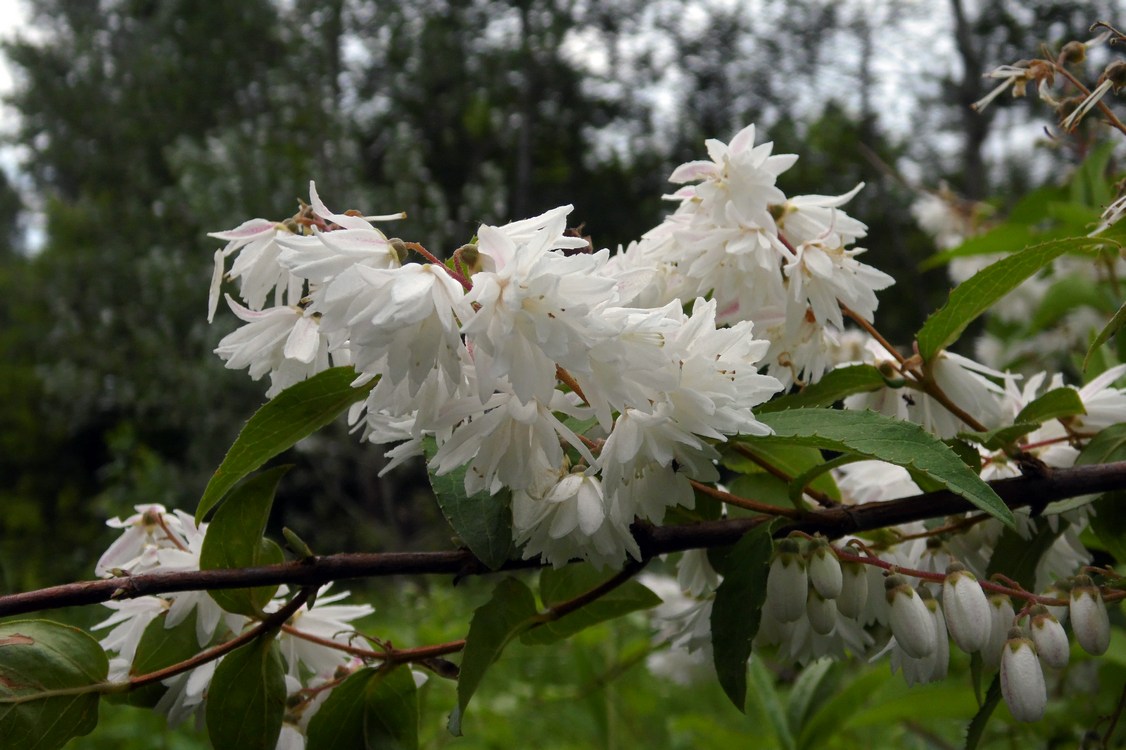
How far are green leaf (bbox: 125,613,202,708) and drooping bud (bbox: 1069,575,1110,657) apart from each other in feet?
2.73

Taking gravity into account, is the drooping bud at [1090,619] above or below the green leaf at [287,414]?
below

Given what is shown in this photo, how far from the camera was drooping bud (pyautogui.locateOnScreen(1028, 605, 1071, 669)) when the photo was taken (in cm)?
80

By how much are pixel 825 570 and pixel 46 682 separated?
703mm

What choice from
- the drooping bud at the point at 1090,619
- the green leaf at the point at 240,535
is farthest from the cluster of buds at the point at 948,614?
the green leaf at the point at 240,535

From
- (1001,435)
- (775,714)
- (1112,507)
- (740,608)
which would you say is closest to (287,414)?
(740,608)

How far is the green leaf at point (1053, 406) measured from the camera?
946 millimetres

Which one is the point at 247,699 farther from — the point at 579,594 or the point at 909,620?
the point at 909,620

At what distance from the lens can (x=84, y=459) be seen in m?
16.1

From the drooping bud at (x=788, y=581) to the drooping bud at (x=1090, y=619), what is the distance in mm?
222

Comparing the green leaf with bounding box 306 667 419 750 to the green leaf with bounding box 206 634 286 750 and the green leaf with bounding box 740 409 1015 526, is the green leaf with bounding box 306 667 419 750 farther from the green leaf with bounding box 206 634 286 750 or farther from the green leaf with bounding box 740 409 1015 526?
the green leaf with bounding box 740 409 1015 526

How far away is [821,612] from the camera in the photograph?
35.5 inches

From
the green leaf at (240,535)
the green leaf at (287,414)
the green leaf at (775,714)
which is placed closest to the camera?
the green leaf at (287,414)

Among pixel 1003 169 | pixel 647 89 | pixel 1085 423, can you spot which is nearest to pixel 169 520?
pixel 1085 423

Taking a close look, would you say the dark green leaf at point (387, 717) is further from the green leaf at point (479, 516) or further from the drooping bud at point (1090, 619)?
the drooping bud at point (1090, 619)
